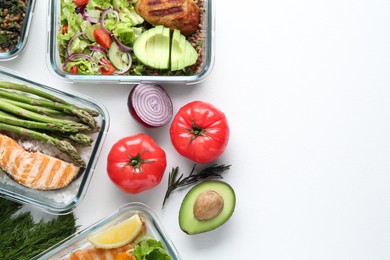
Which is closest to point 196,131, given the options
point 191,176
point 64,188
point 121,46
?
point 191,176

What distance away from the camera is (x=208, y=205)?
2393mm

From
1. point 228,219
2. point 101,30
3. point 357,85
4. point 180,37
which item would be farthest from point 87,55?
point 357,85

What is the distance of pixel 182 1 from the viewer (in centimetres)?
244

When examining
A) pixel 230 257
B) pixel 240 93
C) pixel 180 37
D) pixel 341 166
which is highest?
pixel 180 37

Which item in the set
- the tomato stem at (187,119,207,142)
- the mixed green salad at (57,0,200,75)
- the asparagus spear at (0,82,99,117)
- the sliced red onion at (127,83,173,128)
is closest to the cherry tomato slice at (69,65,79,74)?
the mixed green salad at (57,0,200,75)

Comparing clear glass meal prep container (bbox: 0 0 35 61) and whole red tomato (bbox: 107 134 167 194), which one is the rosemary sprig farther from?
clear glass meal prep container (bbox: 0 0 35 61)

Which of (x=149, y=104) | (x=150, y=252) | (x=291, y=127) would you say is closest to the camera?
(x=150, y=252)

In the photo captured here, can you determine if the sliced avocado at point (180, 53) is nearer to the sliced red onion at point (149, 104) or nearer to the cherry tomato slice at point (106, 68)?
the sliced red onion at point (149, 104)

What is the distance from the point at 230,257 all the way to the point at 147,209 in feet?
1.19

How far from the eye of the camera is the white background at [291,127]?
256 cm

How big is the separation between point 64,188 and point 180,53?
63 cm

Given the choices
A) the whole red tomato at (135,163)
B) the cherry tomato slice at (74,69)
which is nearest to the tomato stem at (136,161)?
the whole red tomato at (135,163)

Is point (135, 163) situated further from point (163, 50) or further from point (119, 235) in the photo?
point (163, 50)

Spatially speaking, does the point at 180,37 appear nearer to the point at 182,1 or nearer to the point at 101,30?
the point at 182,1
